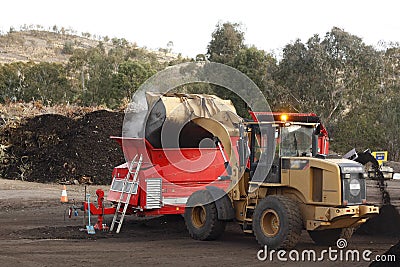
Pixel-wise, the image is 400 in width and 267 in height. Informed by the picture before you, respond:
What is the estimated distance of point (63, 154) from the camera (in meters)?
26.0

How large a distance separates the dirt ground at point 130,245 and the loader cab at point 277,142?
1.45 m

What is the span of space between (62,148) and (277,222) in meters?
17.2

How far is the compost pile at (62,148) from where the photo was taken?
2566 cm

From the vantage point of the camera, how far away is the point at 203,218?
12219 millimetres

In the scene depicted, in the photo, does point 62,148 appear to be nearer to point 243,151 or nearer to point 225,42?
point 243,151

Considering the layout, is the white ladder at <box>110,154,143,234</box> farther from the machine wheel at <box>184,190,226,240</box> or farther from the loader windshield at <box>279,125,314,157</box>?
the loader windshield at <box>279,125,314,157</box>

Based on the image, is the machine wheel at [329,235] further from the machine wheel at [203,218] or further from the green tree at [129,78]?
the green tree at [129,78]

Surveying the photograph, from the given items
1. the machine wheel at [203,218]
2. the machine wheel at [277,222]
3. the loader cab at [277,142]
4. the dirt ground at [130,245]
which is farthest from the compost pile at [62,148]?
A: the machine wheel at [277,222]

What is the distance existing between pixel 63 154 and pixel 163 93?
531 inches

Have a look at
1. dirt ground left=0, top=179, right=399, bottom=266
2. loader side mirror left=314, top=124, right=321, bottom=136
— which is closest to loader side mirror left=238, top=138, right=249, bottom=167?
loader side mirror left=314, top=124, right=321, bottom=136

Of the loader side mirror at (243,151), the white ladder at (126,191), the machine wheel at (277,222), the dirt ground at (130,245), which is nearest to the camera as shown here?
the dirt ground at (130,245)

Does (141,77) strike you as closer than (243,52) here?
No

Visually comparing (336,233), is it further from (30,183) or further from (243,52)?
(243,52)

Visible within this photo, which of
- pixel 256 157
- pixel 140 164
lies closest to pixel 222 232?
pixel 256 157
